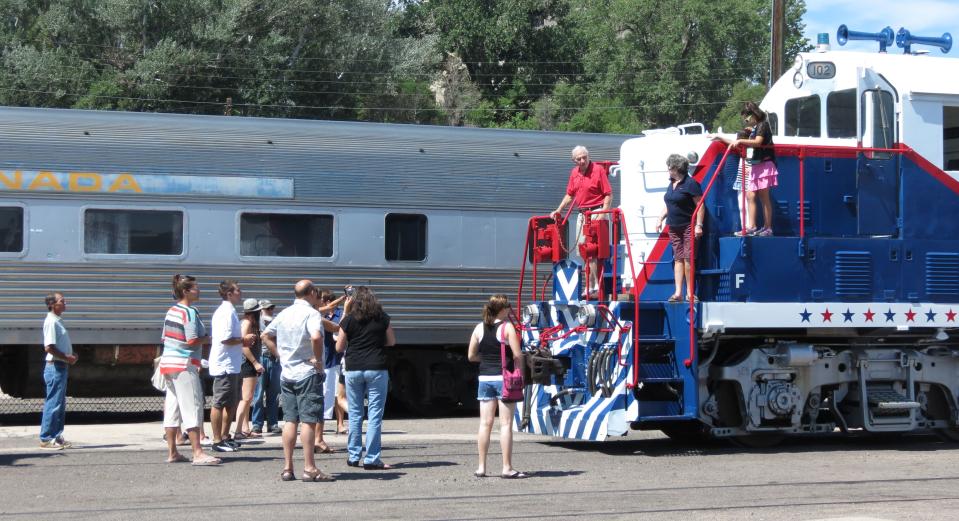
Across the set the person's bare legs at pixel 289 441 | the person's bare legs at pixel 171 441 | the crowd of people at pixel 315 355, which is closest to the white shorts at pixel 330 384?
the crowd of people at pixel 315 355

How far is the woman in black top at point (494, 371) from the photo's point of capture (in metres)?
10.6

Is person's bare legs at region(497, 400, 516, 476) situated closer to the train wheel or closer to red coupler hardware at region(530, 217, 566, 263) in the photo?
red coupler hardware at region(530, 217, 566, 263)

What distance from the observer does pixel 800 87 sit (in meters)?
13.3

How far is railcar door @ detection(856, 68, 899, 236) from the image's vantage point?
12719 millimetres

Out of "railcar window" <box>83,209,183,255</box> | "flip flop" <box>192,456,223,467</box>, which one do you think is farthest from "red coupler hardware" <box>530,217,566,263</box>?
"railcar window" <box>83,209,183,255</box>

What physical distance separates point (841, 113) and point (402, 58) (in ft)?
105

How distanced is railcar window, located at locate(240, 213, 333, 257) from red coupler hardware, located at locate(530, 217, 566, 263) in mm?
3175

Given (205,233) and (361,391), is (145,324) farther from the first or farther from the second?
(361,391)

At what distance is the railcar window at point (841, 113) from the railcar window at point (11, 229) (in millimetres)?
9190

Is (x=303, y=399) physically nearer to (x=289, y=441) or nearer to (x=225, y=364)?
(x=289, y=441)

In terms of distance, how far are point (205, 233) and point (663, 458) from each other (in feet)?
20.9

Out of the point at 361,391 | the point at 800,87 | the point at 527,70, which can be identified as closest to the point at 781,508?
the point at 361,391

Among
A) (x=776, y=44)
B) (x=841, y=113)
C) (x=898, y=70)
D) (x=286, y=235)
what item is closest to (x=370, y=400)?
(x=286, y=235)

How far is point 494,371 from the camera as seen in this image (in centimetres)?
1073
